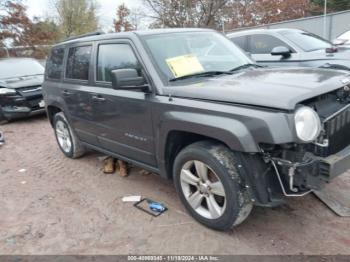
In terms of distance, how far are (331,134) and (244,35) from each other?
5.72m

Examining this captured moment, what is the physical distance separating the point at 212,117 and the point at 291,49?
4979mm

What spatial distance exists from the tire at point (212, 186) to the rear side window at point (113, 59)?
107 centimetres

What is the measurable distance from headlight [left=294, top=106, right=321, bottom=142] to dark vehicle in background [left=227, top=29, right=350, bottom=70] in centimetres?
387

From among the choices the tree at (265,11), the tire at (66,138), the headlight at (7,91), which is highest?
the tree at (265,11)

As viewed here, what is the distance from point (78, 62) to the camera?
15.0ft

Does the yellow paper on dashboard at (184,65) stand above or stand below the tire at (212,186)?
above

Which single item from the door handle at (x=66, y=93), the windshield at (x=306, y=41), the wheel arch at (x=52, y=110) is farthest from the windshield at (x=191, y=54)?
the windshield at (x=306, y=41)

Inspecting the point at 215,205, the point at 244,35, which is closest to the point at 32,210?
the point at 215,205

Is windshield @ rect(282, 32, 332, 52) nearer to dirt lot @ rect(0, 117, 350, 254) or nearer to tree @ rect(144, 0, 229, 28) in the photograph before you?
dirt lot @ rect(0, 117, 350, 254)

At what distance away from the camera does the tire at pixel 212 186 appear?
111 inches

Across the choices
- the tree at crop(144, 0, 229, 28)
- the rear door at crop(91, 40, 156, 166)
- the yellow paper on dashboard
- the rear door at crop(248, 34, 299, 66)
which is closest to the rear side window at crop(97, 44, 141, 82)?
the rear door at crop(91, 40, 156, 166)

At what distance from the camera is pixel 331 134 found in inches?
108

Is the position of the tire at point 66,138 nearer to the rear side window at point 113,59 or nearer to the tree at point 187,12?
the rear side window at point 113,59

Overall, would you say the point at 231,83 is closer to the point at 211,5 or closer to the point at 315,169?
the point at 315,169
